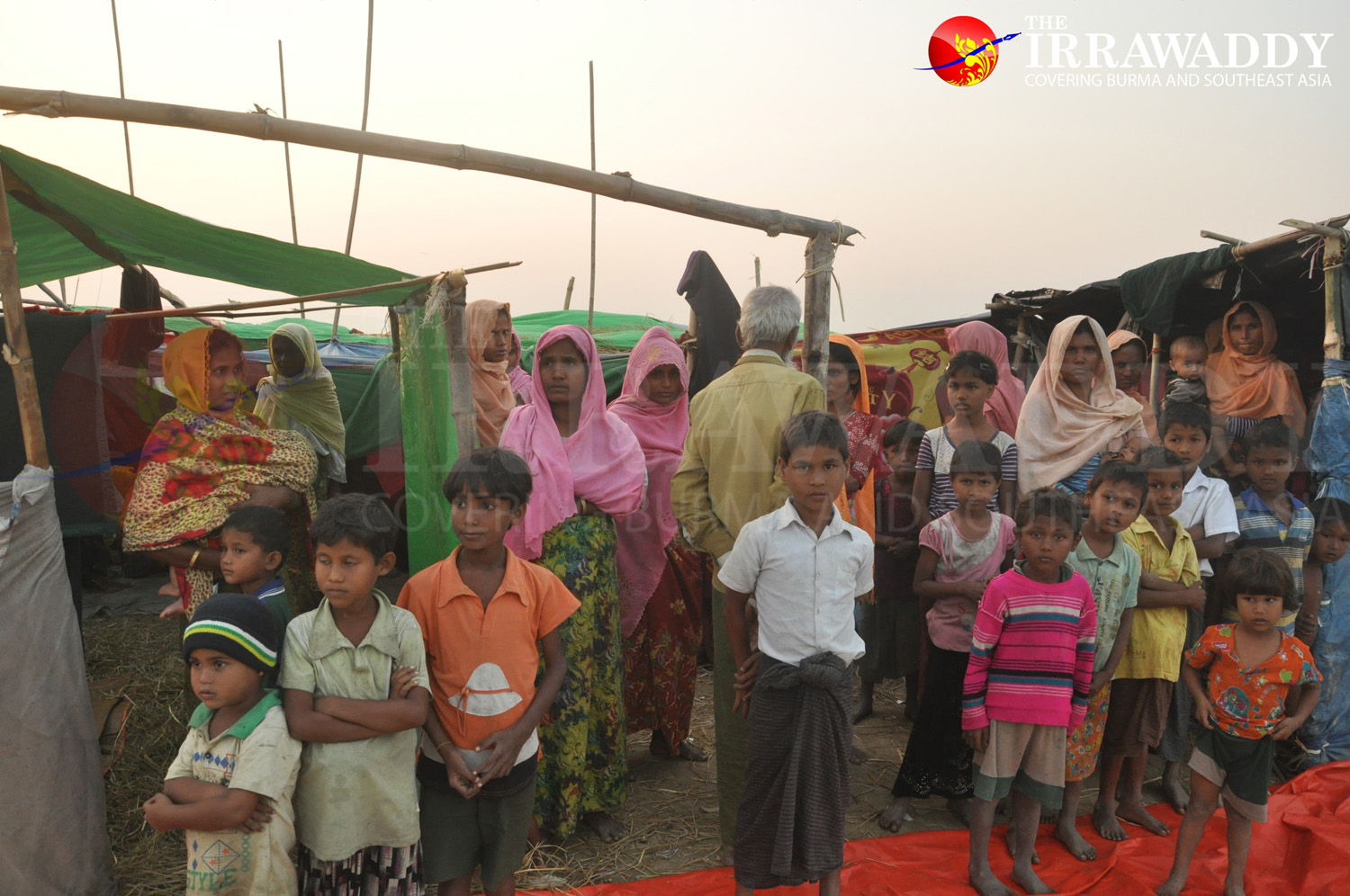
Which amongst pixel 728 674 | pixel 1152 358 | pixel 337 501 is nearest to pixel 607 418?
pixel 728 674

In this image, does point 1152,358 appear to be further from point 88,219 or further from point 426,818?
point 88,219

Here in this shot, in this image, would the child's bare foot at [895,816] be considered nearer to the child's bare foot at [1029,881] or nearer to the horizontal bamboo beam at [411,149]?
the child's bare foot at [1029,881]

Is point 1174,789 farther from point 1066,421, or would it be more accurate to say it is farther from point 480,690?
point 480,690

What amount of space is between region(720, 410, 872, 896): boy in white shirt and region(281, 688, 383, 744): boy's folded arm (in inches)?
45.9

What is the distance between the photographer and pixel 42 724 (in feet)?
8.25

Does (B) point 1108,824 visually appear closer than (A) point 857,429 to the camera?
Yes

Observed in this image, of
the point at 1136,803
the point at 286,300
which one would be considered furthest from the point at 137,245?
the point at 1136,803

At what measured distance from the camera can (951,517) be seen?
342 centimetres

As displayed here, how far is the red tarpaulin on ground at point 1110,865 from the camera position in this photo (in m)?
2.92

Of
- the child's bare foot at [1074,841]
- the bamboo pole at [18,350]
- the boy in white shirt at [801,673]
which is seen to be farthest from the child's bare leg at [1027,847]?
the bamboo pole at [18,350]

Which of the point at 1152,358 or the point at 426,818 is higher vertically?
the point at 1152,358

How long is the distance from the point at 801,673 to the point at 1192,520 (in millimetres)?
2323

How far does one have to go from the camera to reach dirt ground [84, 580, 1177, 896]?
3010 millimetres

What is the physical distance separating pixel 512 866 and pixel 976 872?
1712mm
